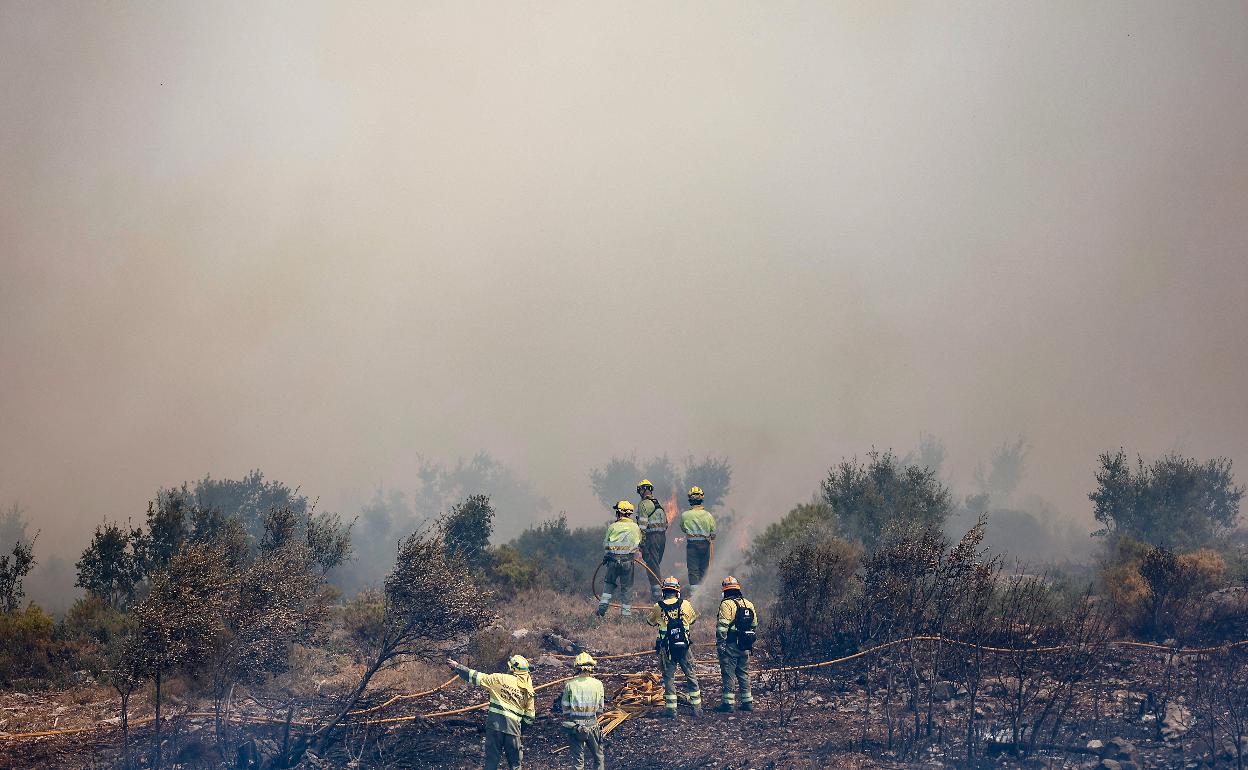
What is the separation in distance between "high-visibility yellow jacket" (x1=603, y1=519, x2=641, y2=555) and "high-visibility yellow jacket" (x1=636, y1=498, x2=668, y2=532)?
2356mm

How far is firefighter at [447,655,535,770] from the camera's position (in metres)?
13.0

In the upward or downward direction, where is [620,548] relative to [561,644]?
upward

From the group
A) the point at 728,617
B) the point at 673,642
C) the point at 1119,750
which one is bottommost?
the point at 1119,750

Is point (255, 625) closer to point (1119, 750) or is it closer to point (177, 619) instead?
point (177, 619)

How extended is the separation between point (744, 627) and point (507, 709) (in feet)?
17.9

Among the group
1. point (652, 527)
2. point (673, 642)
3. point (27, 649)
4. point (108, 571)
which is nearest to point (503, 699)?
Answer: point (673, 642)

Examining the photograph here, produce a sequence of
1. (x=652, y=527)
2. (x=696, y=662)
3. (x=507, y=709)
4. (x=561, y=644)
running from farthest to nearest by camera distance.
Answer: (x=652, y=527), (x=561, y=644), (x=696, y=662), (x=507, y=709)

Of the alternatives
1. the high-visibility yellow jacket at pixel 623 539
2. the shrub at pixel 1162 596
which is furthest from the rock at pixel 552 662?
the shrub at pixel 1162 596

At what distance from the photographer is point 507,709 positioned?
514 inches

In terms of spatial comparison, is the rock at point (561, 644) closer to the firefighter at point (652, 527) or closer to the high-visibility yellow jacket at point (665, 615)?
the firefighter at point (652, 527)

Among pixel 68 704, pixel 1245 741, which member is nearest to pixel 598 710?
pixel 1245 741

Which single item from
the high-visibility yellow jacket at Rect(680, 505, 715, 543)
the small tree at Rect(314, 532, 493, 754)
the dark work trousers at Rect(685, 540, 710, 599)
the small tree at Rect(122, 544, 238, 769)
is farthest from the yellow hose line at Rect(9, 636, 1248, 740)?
the high-visibility yellow jacket at Rect(680, 505, 715, 543)

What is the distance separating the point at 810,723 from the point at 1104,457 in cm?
2689

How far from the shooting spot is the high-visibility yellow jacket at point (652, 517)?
24922 millimetres
